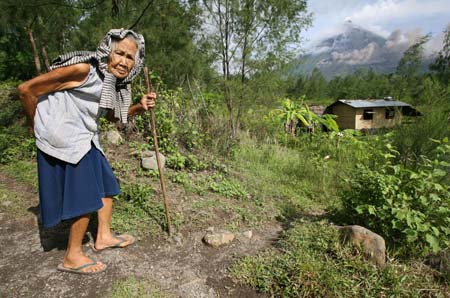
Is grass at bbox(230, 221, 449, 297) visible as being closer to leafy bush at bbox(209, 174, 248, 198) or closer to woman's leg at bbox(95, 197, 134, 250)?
woman's leg at bbox(95, 197, 134, 250)

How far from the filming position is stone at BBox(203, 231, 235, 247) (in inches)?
88.7

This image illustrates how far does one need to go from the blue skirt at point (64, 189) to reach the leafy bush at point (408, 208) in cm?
201

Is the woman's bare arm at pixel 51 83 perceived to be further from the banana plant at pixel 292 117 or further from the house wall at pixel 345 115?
the house wall at pixel 345 115

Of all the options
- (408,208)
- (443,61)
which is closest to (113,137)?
(408,208)

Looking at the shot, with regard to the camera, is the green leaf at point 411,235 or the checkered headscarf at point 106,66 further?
the green leaf at point 411,235

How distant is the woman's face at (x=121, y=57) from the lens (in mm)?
1640

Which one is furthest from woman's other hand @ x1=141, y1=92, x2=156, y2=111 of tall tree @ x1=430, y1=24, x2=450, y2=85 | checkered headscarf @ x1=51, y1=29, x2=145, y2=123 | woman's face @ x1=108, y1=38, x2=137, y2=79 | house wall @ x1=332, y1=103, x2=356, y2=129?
tall tree @ x1=430, y1=24, x2=450, y2=85

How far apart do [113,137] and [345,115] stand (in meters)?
16.3

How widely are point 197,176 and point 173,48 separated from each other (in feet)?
9.30

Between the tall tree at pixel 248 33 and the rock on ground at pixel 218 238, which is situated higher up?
the tall tree at pixel 248 33

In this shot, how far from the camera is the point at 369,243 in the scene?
75.4 inches

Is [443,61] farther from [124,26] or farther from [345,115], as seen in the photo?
[124,26]

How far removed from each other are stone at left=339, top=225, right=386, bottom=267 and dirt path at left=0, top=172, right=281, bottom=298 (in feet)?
2.27

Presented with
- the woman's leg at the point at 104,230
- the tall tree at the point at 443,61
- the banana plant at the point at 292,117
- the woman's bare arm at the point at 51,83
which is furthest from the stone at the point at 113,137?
the tall tree at the point at 443,61
